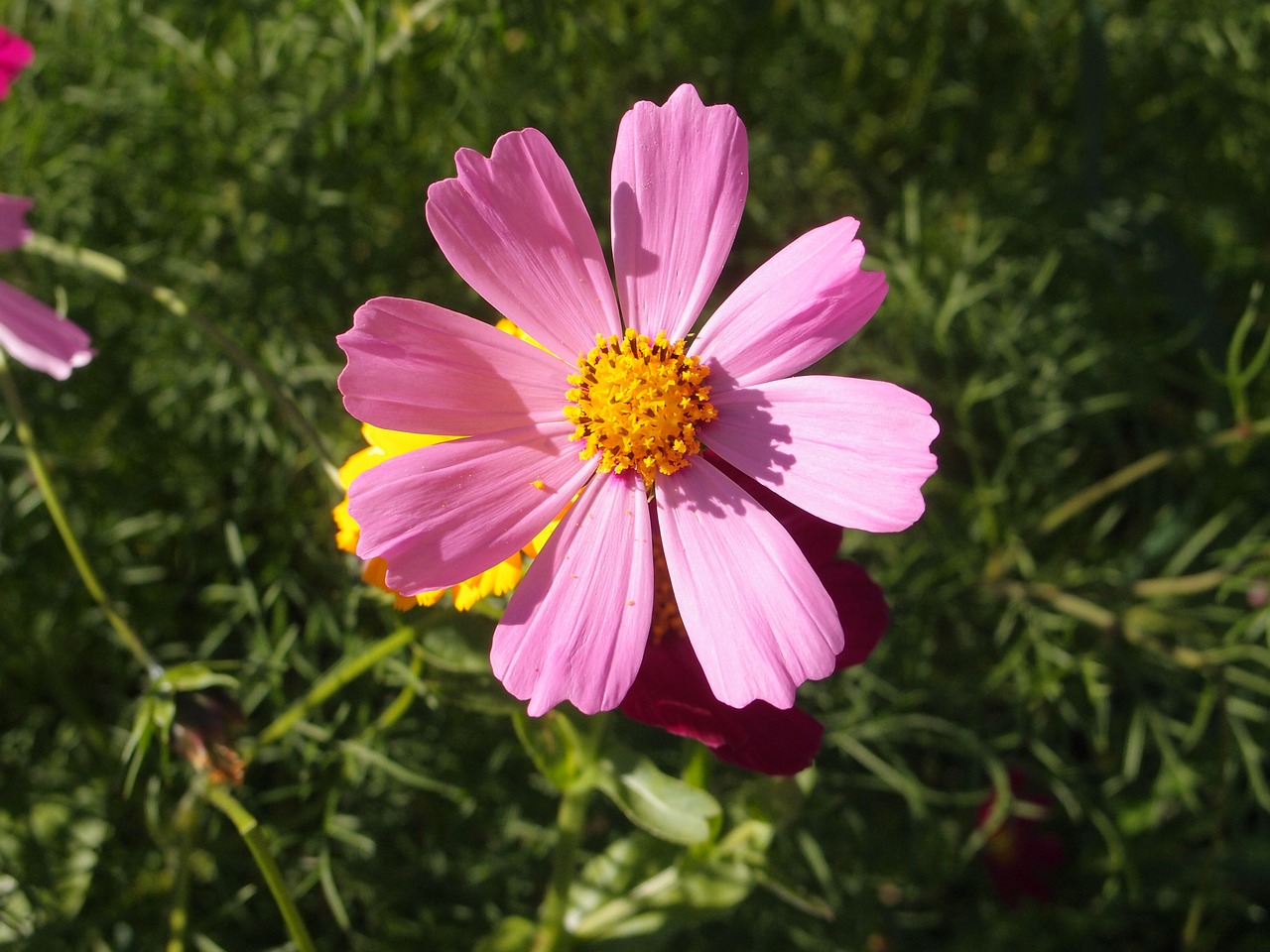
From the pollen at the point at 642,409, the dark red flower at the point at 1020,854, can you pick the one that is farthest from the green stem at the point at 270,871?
the dark red flower at the point at 1020,854

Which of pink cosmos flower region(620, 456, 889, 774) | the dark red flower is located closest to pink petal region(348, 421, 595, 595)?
pink cosmos flower region(620, 456, 889, 774)

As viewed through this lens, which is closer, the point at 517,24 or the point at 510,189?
the point at 510,189

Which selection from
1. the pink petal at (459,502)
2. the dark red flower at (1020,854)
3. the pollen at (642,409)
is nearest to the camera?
the pink petal at (459,502)

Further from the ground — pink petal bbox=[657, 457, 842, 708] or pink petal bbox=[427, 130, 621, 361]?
pink petal bbox=[427, 130, 621, 361]

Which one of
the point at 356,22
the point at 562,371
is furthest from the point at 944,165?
the point at 562,371

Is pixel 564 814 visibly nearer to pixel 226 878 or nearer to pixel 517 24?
pixel 226 878

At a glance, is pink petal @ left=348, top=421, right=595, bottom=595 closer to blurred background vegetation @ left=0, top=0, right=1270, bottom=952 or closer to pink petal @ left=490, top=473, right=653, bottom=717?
pink petal @ left=490, top=473, right=653, bottom=717

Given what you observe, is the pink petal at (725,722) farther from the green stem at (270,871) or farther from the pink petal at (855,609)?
the green stem at (270,871)
